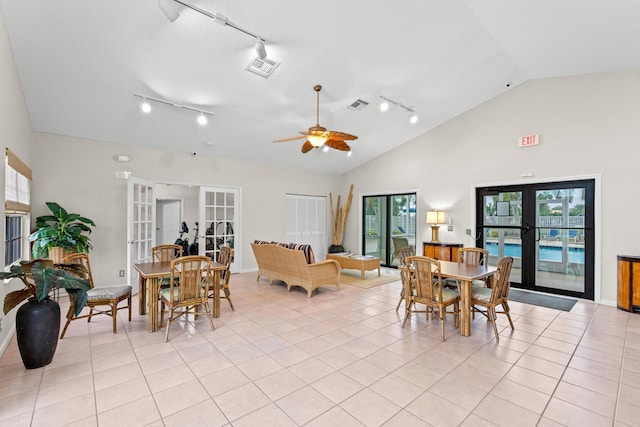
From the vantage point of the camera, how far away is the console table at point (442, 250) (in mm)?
6184

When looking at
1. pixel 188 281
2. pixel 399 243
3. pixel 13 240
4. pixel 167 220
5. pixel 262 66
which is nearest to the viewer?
pixel 188 281

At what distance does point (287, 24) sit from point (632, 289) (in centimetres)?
585

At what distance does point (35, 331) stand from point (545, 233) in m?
7.14

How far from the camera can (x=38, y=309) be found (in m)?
2.66

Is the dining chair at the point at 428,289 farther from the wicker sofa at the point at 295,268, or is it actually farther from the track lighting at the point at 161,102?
the track lighting at the point at 161,102

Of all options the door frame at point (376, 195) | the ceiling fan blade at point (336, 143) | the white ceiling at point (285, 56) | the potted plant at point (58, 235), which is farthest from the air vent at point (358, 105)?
the potted plant at point (58, 235)

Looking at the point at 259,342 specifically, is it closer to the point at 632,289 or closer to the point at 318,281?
the point at 318,281

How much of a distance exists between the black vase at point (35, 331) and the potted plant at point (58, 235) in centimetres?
202

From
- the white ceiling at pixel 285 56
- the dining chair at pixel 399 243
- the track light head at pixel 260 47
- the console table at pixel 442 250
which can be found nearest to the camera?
the white ceiling at pixel 285 56

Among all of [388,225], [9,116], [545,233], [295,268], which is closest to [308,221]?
[388,225]

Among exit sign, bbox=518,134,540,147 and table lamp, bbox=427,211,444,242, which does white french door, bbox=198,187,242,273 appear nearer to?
table lamp, bbox=427,211,444,242

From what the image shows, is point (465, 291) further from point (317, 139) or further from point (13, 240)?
point (13, 240)

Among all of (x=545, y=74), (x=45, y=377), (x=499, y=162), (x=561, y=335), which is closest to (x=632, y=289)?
(x=561, y=335)

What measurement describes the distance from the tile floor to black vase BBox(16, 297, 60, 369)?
119mm
